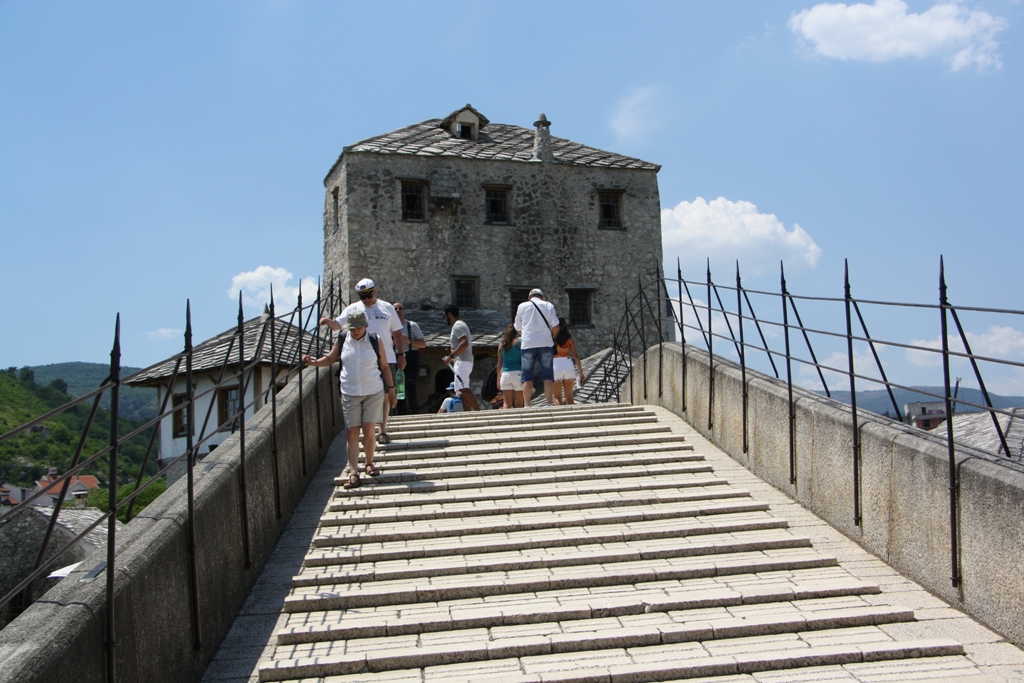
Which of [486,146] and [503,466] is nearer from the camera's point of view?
[503,466]

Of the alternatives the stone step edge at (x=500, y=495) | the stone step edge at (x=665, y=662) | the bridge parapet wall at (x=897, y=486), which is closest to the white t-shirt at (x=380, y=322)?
the stone step edge at (x=500, y=495)

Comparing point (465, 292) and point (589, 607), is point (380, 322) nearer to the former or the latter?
point (589, 607)

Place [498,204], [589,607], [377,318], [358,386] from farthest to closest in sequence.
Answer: [498,204]
[377,318]
[358,386]
[589,607]

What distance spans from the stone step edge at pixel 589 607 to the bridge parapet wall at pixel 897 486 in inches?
19.5

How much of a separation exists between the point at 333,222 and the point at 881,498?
2584 cm

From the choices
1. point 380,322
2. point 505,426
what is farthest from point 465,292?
point 380,322

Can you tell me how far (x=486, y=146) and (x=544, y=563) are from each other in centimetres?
2622

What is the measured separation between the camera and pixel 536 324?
11.3 m

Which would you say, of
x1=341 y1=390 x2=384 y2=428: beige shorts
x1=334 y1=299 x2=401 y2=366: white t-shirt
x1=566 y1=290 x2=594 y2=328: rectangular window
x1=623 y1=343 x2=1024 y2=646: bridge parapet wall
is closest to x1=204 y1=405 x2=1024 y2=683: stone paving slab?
x1=623 y1=343 x2=1024 y2=646: bridge parapet wall

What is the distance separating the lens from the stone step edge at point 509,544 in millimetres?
6453

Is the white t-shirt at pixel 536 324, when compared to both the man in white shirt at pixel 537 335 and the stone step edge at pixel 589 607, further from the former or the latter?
the stone step edge at pixel 589 607

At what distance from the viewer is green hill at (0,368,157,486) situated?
50.1 meters

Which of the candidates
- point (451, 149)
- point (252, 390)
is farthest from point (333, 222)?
point (252, 390)

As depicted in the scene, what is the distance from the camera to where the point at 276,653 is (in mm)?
5188
